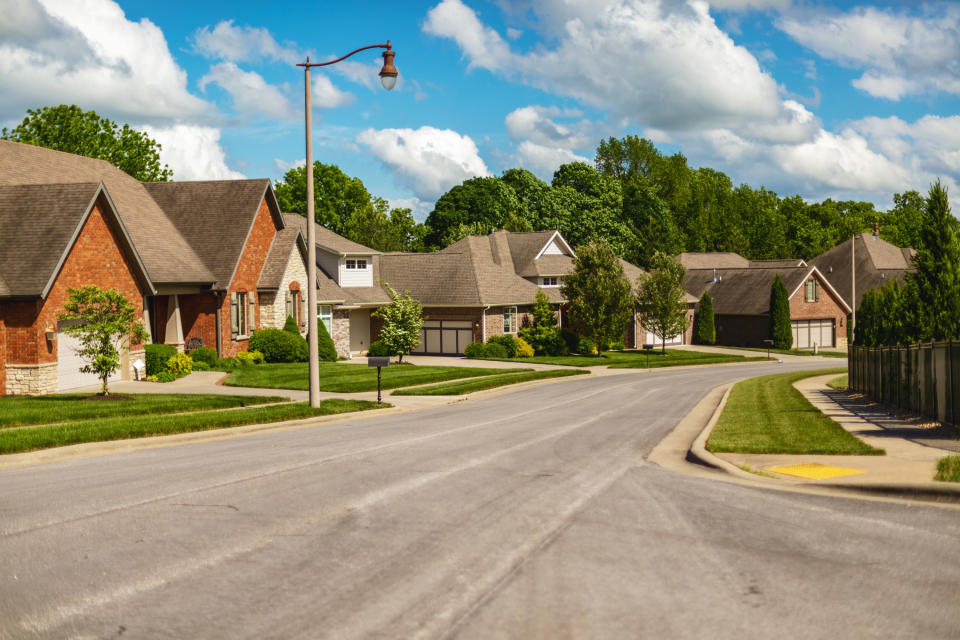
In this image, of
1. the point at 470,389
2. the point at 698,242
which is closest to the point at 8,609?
the point at 470,389

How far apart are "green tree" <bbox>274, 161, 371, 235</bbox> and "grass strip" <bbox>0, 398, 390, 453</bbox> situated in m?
78.3

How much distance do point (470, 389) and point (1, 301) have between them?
16512mm

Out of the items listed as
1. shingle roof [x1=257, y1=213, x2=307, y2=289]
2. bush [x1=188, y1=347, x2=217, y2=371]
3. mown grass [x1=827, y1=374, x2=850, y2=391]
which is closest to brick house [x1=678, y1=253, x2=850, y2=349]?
mown grass [x1=827, y1=374, x2=850, y2=391]

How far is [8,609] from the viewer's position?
6.64 metres

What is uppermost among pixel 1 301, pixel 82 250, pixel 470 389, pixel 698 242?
pixel 698 242

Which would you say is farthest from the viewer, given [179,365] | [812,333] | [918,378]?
[812,333]

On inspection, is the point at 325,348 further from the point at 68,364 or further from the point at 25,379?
the point at 25,379

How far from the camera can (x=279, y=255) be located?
4347 centimetres

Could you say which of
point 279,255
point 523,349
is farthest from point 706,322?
point 279,255

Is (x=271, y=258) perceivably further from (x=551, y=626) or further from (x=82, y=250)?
(x=551, y=626)

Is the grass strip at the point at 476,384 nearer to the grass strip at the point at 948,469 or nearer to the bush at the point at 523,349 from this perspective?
the bush at the point at 523,349

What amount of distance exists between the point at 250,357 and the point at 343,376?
19.8 feet

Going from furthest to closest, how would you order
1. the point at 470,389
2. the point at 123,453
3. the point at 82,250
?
the point at 470,389 < the point at 82,250 < the point at 123,453

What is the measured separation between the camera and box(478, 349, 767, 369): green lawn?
53.8 metres
